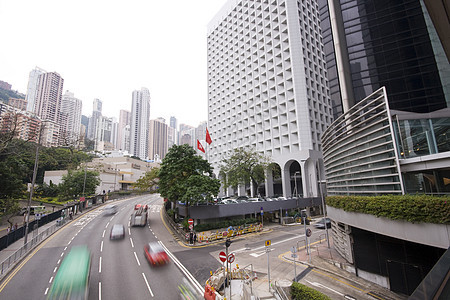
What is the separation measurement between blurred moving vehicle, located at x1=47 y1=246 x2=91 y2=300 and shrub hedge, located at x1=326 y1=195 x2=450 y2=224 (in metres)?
16.7

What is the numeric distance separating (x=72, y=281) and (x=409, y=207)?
17.8m

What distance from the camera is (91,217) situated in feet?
131

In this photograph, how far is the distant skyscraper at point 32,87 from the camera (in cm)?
15825

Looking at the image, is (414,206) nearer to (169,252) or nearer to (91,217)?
(169,252)

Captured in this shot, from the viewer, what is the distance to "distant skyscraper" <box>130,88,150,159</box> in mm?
192625

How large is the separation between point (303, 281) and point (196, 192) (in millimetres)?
15490

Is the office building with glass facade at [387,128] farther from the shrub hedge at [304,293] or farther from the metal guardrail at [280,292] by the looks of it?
the metal guardrail at [280,292]

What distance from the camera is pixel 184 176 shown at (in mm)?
31625

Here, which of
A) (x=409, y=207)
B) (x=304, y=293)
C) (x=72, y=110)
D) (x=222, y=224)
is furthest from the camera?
(x=72, y=110)

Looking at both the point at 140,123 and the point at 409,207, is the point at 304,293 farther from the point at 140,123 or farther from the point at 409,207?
the point at 140,123

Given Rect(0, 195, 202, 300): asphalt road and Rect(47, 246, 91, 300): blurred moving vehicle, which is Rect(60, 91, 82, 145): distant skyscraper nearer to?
Rect(0, 195, 202, 300): asphalt road

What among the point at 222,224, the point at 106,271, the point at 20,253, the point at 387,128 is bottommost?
the point at 106,271

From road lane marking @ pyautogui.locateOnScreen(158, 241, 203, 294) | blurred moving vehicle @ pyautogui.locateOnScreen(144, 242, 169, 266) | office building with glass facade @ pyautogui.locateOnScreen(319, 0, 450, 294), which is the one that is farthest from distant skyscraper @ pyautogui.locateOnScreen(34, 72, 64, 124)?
office building with glass facade @ pyautogui.locateOnScreen(319, 0, 450, 294)

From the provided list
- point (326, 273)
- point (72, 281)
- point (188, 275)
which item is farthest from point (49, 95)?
point (326, 273)
